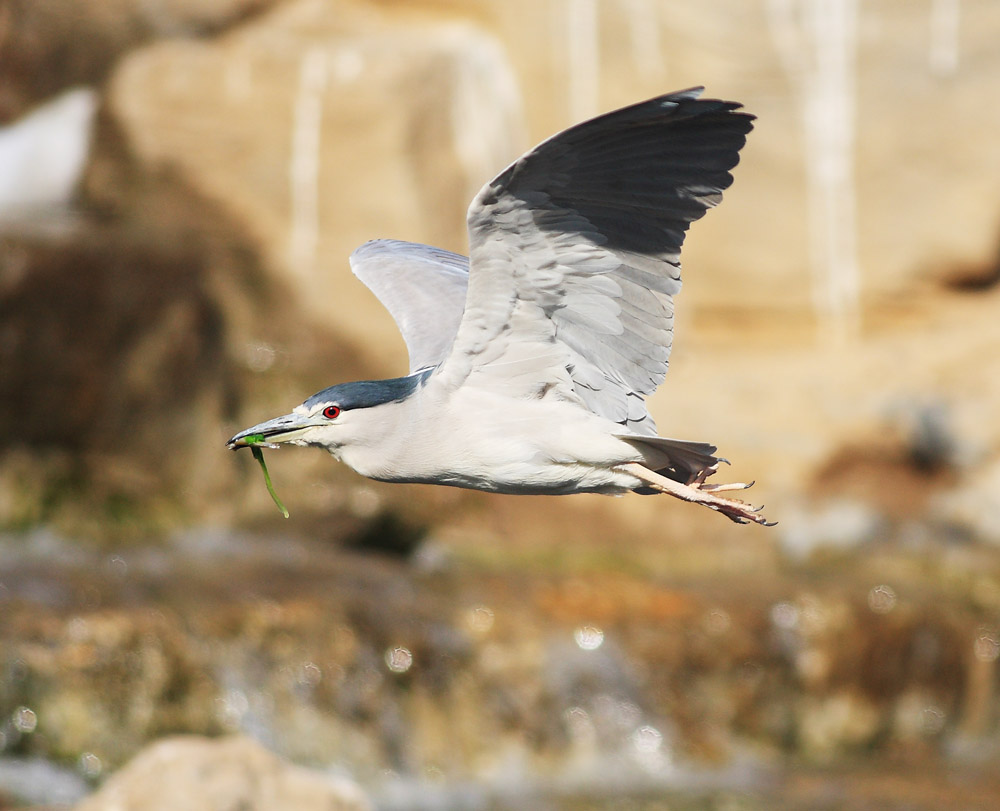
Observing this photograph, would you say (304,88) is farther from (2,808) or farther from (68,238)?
(2,808)

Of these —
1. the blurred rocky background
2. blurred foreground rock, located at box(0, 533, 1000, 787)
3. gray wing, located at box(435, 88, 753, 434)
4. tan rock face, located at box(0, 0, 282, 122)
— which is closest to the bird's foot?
gray wing, located at box(435, 88, 753, 434)

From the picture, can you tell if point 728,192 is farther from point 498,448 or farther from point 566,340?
point 498,448

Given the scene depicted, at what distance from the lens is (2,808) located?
6.91 meters

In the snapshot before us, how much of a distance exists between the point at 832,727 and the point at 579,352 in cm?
629

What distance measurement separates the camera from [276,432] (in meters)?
3.65

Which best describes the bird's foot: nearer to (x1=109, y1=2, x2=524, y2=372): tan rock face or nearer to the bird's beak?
the bird's beak

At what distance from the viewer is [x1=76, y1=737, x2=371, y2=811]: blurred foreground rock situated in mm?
5395

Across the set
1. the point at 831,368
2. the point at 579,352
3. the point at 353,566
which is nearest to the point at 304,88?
the point at 353,566

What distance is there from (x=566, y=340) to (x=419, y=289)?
40.3 inches

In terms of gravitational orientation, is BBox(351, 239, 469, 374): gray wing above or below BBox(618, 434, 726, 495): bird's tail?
above

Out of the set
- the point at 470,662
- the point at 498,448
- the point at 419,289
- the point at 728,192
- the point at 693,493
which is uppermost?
the point at 419,289

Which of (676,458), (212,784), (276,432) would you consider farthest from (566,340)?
(212,784)

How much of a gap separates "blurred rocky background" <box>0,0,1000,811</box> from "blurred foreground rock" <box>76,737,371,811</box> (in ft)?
6.20

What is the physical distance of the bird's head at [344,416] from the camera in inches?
146
